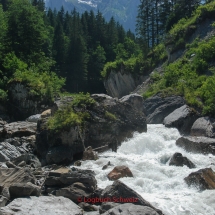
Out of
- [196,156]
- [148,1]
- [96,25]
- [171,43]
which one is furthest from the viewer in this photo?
[96,25]

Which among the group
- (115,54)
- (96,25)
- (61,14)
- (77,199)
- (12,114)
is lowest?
(77,199)

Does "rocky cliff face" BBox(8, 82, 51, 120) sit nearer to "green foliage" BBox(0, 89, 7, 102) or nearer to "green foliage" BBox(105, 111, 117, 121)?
"green foliage" BBox(0, 89, 7, 102)

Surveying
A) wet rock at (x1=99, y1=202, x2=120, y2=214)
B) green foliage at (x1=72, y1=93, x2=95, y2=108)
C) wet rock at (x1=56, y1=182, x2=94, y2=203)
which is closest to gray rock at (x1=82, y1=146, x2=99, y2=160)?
green foliage at (x1=72, y1=93, x2=95, y2=108)

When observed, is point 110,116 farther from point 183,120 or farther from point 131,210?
point 131,210

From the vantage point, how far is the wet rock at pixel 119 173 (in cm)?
1484

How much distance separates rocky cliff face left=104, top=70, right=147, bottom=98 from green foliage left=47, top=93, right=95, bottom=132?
26.7m

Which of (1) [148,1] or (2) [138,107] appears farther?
(1) [148,1]

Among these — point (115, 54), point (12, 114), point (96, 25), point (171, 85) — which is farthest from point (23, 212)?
point (96, 25)

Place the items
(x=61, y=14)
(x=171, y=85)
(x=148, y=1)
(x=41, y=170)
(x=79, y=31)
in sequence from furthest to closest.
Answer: (x=61, y=14), (x=79, y=31), (x=148, y=1), (x=171, y=85), (x=41, y=170)

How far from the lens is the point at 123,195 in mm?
Result: 11898

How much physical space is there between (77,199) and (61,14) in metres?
82.1

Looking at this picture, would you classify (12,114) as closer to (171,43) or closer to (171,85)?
(171,85)

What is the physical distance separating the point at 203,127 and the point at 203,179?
962cm

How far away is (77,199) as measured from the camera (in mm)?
12445
